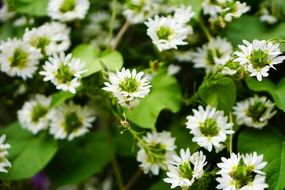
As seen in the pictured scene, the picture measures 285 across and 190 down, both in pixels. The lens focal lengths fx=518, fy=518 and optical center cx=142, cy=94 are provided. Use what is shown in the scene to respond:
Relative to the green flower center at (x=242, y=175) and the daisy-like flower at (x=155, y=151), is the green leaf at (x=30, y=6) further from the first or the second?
the green flower center at (x=242, y=175)

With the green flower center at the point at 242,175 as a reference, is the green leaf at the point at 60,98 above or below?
above

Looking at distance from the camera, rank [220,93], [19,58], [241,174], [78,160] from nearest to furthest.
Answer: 1. [241,174]
2. [220,93]
3. [19,58]
4. [78,160]

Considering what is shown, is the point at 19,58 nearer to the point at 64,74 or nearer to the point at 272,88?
the point at 64,74

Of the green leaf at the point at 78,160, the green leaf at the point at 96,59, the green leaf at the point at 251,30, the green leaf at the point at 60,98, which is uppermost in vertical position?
the green leaf at the point at 96,59

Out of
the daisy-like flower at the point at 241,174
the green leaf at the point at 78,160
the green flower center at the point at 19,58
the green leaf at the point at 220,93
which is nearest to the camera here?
the daisy-like flower at the point at 241,174

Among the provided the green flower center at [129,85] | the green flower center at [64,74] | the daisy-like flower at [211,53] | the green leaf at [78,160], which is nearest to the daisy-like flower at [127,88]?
the green flower center at [129,85]

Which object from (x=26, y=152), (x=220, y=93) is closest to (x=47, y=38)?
(x=26, y=152)
